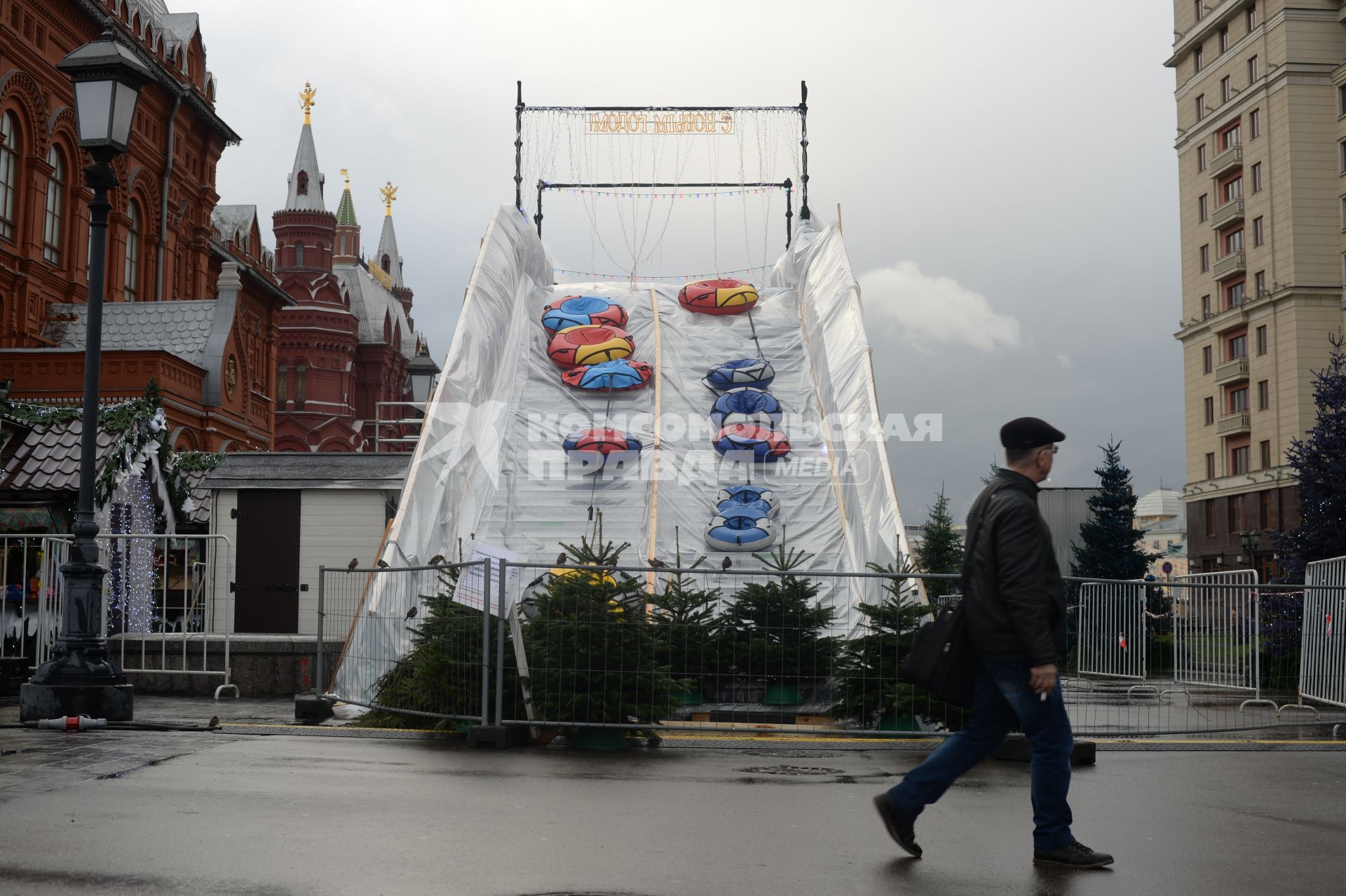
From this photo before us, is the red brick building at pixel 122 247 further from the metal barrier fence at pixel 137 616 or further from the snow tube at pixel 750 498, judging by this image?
the snow tube at pixel 750 498

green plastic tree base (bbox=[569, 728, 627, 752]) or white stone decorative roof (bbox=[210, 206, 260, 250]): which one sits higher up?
white stone decorative roof (bbox=[210, 206, 260, 250])

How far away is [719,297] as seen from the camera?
1006 inches

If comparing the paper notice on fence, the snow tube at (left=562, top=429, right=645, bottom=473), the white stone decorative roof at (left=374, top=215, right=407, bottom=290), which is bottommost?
the paper notice on fence

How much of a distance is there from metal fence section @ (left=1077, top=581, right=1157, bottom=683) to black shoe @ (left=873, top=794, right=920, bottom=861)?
833 cm

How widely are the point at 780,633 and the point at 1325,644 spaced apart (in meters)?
6.05

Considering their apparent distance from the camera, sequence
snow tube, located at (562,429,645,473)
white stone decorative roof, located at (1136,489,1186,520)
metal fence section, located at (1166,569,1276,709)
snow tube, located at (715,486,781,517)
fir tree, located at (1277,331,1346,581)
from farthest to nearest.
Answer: white stone decorative roof, located at (1136,489,1186,520) < snow tube, located at (562,429,645,473) < fir tree, located at (1277,331,1346,581) < snow tube, located at (715,486,781,517) < metal fence section, located at (1166,569,1276,709)

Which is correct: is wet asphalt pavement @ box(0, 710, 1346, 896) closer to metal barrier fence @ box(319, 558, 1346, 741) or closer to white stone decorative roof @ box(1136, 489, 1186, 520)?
metal barrier fence @ box(319, 558, 1346, 741)

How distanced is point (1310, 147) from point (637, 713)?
52.4 metres

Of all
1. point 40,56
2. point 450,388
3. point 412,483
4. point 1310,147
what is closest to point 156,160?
point 40,56

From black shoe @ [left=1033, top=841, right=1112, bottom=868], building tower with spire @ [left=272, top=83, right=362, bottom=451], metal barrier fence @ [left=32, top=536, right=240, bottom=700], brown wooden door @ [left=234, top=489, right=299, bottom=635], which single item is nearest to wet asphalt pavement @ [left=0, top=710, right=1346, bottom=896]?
black shoe @ [left=1033, top=841, right=1112, bottom=868]

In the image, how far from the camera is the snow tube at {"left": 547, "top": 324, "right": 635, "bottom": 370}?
22750mm

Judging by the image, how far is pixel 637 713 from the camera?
957cm

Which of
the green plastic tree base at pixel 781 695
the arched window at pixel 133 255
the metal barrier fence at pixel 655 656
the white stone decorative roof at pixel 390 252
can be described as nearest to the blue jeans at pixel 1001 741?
the metal barrier fence at pixel 655 656

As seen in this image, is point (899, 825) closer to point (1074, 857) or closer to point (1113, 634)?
point (1074, 857)
